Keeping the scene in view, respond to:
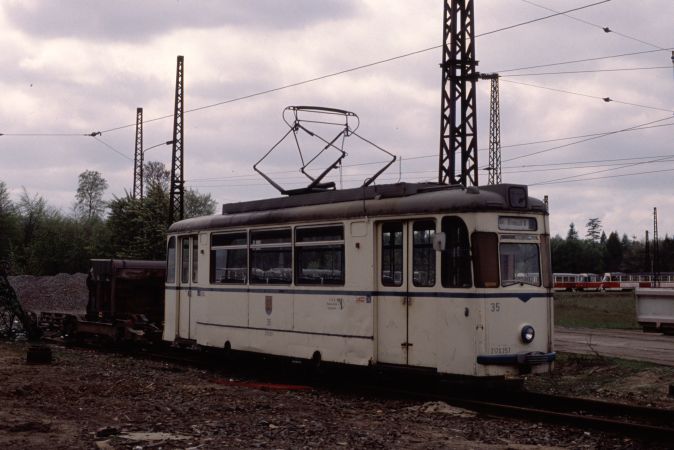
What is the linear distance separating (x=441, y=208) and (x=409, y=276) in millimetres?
1106

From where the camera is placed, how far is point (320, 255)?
13719 mm

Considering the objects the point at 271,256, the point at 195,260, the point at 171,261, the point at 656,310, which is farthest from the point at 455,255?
the point at 656,310

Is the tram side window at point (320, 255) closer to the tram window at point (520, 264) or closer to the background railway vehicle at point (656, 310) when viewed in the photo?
the tram window at point (520, 264)

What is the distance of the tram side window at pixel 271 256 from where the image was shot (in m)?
14.3

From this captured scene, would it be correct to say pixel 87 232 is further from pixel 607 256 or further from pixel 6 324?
pixel 607 256

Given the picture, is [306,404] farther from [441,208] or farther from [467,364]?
[441,208]

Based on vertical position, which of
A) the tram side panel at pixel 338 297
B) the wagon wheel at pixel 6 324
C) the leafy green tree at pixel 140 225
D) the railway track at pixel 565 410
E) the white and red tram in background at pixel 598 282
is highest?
the leafy green tree at pixel 140 225

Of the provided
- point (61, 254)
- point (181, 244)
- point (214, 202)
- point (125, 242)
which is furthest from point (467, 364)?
point (214, 202)

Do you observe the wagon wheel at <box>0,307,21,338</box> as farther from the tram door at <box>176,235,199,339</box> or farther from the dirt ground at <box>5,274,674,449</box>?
the tram door at <box>176,235,199,339</box>

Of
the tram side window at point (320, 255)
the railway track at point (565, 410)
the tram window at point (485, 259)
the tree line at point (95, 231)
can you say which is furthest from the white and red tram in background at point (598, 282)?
the tram window at point (485, 259)

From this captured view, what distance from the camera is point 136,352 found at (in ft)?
64.7

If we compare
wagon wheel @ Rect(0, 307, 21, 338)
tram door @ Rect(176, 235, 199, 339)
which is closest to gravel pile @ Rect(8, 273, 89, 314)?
wagon wheel @ Rect(0, 307, 21, 338)

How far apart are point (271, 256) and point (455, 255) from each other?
4.18 meters

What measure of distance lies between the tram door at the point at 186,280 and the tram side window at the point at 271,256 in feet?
7.23
